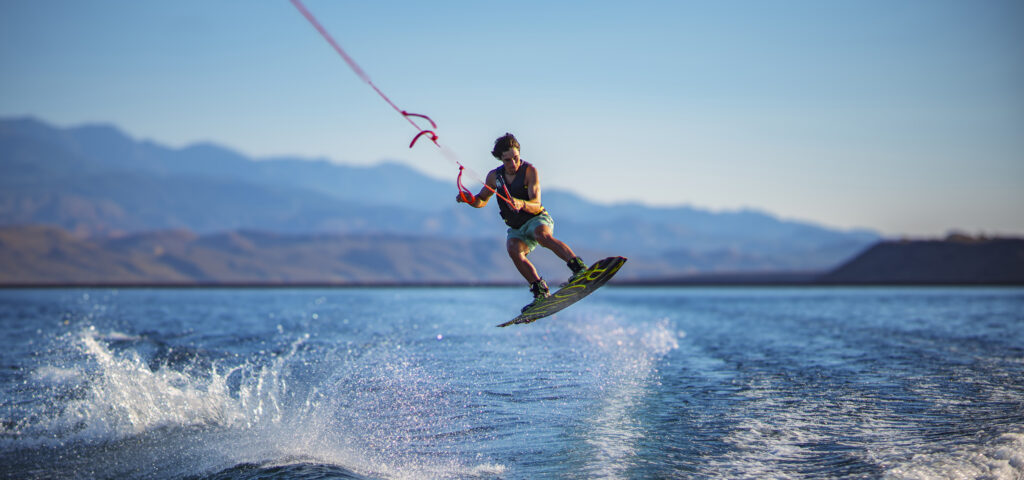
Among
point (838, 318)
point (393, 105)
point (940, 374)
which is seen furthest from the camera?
point (838, 318)

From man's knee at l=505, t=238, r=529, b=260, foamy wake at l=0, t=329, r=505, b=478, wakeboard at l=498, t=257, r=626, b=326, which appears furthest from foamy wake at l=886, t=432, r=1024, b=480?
man's knee at l=505, t=238, r=529, b=260

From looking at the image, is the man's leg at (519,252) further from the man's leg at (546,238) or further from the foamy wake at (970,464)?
the foamy wake at (970,464)

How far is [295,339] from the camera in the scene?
18.4 m

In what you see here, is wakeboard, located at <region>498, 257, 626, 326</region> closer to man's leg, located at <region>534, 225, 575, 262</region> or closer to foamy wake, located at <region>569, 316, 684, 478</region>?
man's leg, located at <region>534, 225, 575, 262</region>

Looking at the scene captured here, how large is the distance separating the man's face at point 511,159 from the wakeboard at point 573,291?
1618mm

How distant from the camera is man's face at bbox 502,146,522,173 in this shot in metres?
9.18

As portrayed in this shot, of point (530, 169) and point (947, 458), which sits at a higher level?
point (530, 169)

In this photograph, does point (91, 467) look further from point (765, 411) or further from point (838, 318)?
point (838, 318)

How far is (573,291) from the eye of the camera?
392 inches

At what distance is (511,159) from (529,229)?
85cm

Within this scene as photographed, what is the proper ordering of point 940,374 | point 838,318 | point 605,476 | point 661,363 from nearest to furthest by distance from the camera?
1. point 605,476
2. point 940,374
3. point 661,363
4. point 838,318

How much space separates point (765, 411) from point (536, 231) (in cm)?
320

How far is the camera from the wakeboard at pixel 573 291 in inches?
388

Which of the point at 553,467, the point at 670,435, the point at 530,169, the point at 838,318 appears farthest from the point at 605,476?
the point at 838,318
